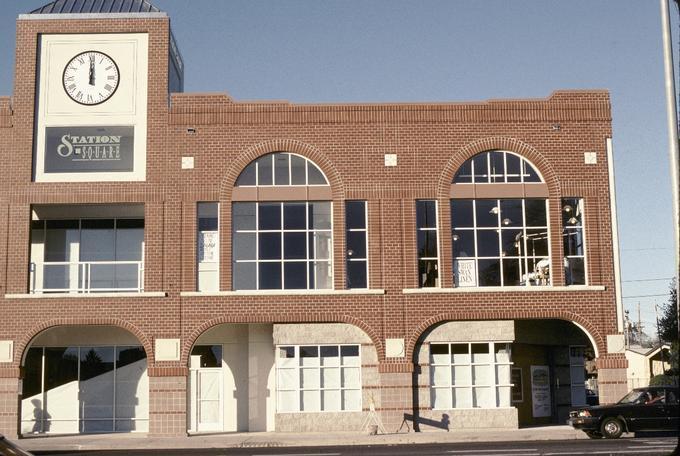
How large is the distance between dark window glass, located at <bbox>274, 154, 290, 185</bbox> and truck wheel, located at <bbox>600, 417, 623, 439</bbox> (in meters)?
12.1

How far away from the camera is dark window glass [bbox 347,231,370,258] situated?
30.8 metres

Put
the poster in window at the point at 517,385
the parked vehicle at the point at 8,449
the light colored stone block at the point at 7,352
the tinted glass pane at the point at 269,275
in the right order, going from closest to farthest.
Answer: the parked vehicle at the point at 8,449 → the light colored stone block at the point at 7,352 → the tinted glass pane at the point at 269,275 → the poster in window at the point at 517,385

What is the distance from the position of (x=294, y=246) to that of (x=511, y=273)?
699 cm

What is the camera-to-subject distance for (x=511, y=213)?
3089cm

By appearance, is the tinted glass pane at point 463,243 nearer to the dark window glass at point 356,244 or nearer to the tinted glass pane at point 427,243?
the tinted glass pane at point 427,243

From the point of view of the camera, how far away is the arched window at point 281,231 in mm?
30422

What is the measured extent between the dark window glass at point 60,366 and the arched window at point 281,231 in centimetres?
658

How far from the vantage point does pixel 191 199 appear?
3056cm

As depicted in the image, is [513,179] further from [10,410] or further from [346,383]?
[10,410]

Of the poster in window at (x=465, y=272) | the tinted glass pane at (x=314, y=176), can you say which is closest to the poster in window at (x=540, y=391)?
the poster in window at (x=465, y=272)

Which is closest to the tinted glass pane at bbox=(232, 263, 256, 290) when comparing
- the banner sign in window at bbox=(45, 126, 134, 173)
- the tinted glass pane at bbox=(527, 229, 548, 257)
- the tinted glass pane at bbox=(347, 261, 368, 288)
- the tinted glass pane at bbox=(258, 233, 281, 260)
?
the tinted glass pane at bbox=(258, 233, 281, 260)

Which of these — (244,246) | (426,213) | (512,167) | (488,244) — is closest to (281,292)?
(244,246)

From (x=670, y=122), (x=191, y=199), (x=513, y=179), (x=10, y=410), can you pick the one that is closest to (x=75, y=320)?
(x=10, y=410)

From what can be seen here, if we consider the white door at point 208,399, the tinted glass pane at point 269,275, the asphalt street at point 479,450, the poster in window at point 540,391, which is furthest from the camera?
the poster in window at point 540,391
